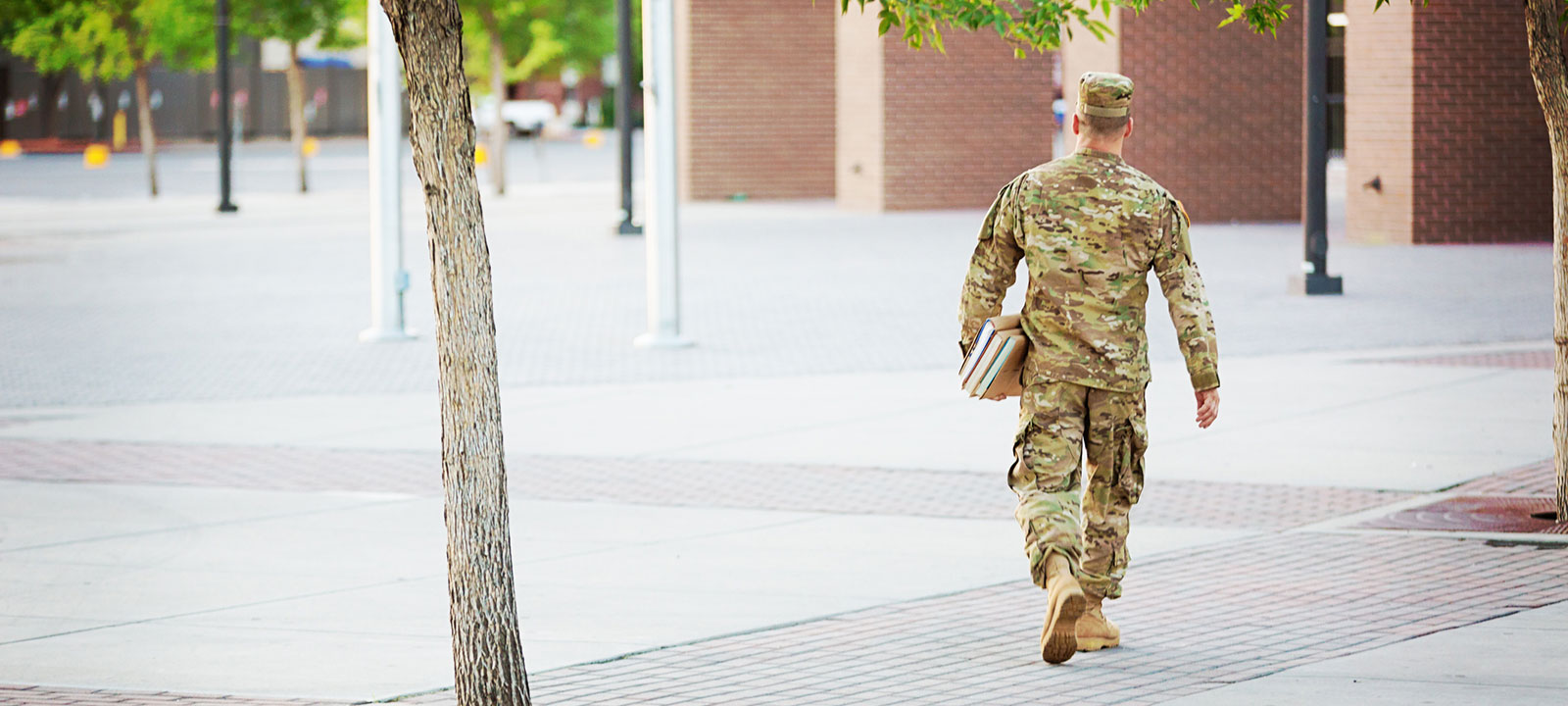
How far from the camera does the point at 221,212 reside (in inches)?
1203

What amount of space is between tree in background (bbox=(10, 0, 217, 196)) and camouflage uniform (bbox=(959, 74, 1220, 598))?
27.3 metres

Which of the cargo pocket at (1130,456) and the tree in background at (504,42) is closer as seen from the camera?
the cargo pocket at (1130,456)

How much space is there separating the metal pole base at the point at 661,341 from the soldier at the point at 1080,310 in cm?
868

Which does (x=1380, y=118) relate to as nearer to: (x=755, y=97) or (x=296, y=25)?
(x=755, y=97)

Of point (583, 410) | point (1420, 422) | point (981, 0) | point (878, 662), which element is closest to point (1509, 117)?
point (1420, 422)

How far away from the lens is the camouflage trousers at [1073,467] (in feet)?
19.7

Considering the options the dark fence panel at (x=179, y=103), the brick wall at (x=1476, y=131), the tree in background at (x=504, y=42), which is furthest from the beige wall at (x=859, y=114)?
the dark fence panel at (x=179, y=103)

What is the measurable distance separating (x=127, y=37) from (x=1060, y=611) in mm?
32341

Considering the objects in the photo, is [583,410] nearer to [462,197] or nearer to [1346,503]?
[1346,503]

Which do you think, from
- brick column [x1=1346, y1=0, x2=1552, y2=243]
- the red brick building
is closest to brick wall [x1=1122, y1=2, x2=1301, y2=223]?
the red brick building

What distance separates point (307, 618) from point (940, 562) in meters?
2.28

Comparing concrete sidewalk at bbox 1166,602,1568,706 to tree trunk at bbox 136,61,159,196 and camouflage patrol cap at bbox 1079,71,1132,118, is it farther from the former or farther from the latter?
tree trunk at bbox 136,61,159,196

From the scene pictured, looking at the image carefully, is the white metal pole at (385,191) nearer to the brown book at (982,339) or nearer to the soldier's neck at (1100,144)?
the brown book at (982,339)

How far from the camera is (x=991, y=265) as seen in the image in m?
6.08
